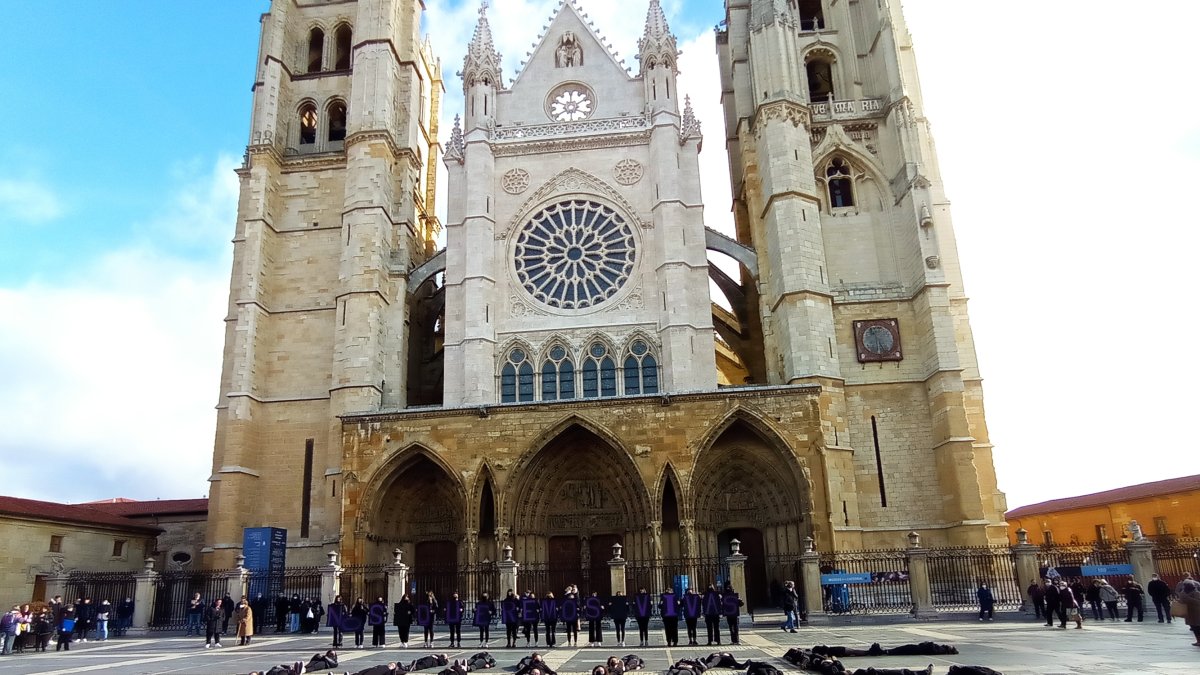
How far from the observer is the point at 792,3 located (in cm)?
2762

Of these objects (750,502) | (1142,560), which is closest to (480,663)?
(750,502)

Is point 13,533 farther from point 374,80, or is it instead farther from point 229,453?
point 374,80

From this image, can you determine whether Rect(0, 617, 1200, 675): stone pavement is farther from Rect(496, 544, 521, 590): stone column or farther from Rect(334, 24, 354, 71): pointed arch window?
Rect(334, 24, 354, 71): pointed arch window

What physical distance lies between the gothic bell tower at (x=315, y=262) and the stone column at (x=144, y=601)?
9.71ft

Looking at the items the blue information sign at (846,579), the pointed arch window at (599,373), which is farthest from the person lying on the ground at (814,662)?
the pointed arch window at (599,373)

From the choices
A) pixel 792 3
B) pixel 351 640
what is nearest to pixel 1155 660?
pixel 351 640

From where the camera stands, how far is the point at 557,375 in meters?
22.9

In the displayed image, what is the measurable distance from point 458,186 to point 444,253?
2210 millimetres

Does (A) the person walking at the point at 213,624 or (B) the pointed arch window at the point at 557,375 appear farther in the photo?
(B) the pointed arch window at the point at 557,375

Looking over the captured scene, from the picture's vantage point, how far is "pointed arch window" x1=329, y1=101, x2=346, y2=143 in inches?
1120

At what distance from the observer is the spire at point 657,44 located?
2589 centimetres

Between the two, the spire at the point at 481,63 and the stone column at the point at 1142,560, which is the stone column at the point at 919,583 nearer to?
the stone column at the point at 1142,560

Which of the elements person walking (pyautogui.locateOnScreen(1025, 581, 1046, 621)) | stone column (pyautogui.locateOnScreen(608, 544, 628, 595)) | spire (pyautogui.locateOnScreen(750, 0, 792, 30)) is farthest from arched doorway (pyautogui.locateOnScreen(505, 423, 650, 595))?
spire (pyautogui.locateOnScreen(750, 0, 792, 30))

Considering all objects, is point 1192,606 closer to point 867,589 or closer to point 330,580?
point 867,589
